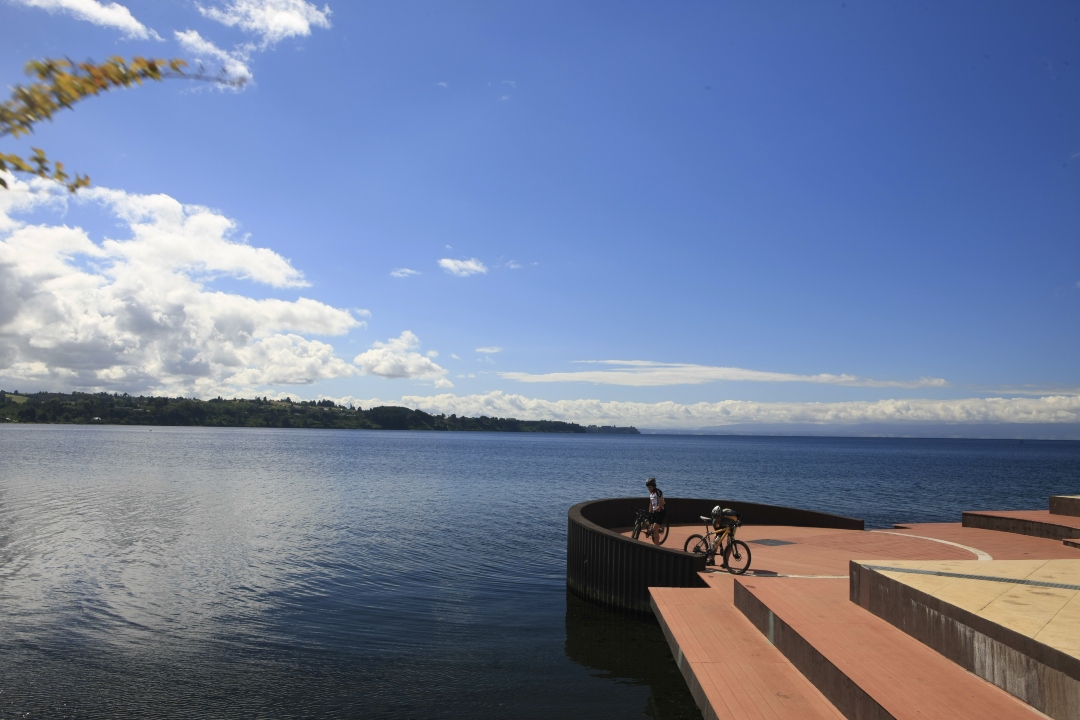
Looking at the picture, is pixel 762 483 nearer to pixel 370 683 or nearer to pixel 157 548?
pixel 157 548

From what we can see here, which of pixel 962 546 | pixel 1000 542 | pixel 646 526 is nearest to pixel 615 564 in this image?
pixel 646 526

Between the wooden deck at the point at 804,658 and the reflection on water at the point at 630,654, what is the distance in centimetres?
106

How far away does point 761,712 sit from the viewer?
23.1ft

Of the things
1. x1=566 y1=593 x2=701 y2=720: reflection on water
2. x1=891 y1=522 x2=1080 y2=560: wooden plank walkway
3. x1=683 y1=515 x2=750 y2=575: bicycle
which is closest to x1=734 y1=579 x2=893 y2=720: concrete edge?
x1=566 y1=593 x2=701 y2=720: reflection on water

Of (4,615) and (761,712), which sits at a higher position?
(761,712)

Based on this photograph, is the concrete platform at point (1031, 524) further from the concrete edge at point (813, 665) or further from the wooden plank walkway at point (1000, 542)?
the concrete edge at point (813, 665)

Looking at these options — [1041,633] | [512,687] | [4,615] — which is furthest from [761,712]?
[4,615]

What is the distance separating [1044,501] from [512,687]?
53033mm

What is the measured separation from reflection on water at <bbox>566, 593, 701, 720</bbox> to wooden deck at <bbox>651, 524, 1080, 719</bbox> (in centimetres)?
106

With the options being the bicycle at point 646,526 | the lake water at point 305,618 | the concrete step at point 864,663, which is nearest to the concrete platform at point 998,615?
the concrete step at point 864,663

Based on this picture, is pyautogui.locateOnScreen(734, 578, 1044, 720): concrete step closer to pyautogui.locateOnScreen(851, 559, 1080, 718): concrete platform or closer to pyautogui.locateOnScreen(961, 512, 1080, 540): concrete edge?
pyautogui.locateOnScreen(851, 559, 1080, 718): concrete platform

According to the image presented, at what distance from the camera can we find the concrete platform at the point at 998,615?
5641mm

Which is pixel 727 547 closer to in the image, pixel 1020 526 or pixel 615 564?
pixel 615 564

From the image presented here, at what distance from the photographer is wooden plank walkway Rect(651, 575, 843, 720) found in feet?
23.3
